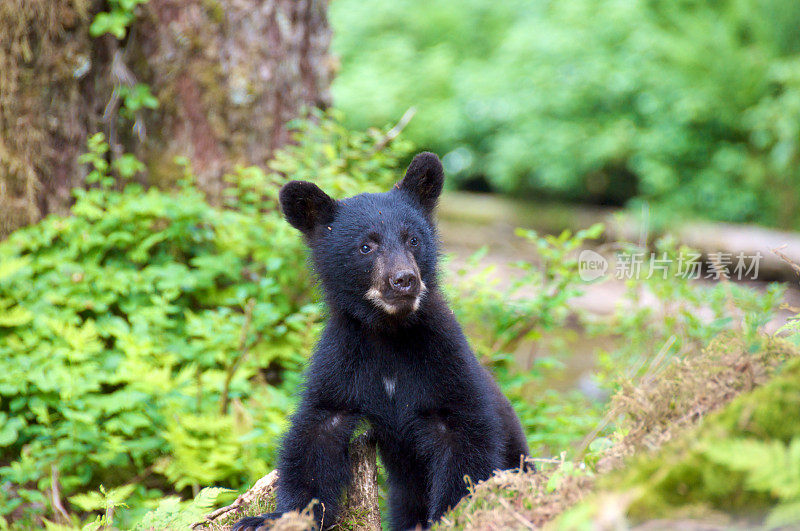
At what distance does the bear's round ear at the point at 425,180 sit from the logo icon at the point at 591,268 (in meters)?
1.75

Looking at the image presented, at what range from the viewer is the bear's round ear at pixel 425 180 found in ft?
11.4

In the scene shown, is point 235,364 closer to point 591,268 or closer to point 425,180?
point 425,180

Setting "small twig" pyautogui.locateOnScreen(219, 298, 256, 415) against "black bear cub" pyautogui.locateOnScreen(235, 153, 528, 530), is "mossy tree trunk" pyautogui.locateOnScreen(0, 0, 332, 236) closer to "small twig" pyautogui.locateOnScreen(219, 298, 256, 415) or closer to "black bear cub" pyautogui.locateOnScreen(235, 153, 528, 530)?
"small twig" pyautogui.locateOnScreen(219, 298, 256, 415)

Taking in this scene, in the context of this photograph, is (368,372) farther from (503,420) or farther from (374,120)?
(374,120)

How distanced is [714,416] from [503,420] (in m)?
1.60

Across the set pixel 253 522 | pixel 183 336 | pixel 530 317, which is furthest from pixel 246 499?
pixel 530 317

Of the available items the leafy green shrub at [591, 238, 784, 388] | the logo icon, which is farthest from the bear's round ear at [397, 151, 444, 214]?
the logo icon

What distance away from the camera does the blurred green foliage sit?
35.2 ft

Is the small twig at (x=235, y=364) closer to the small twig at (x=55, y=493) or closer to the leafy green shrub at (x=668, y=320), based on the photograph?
the small twig at (x=55, y=493)

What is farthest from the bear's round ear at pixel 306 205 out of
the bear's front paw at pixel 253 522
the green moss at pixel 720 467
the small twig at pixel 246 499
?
the green moss at pixel 720 467

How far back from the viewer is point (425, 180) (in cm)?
354

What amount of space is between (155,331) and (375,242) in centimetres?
214

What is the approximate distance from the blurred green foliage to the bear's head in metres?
8.56

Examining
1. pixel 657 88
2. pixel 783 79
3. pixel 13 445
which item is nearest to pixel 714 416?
pixel 13 445
